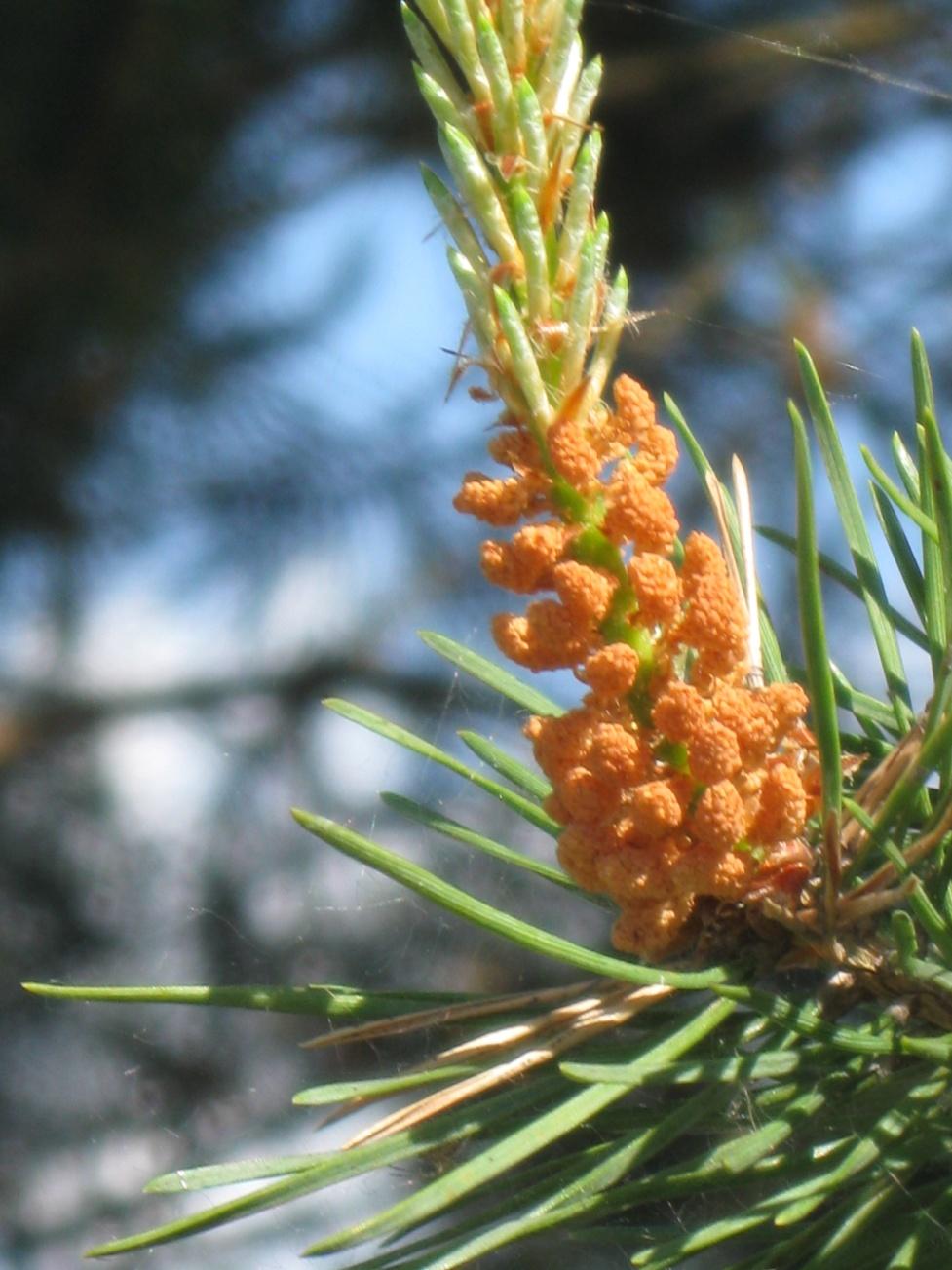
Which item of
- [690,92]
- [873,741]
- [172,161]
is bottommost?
[873,741]

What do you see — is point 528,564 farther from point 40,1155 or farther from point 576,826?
point 40,1155

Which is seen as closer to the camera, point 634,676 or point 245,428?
point 634,676

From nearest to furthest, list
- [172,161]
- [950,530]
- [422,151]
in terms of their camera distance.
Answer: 1. [950,530]
2. [172,161]
3. [422,151]

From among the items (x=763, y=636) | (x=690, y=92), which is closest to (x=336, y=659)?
(x=690, y=92)

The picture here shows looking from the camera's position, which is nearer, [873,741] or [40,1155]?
[873,741]

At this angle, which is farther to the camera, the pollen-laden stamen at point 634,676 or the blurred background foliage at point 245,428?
the blurred background foliage at point 245,428

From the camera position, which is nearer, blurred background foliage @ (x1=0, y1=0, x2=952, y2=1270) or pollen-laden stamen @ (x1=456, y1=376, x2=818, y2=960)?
pollen-laden stamen @ (x1=456, y1=376, x2=818, y2=960)

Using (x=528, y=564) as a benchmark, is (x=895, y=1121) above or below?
below

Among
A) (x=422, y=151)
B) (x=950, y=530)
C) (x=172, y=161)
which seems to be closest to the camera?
(x=950, y=530)
